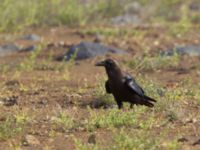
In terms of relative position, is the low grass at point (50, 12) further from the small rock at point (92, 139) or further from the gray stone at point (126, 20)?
the small rock at point (92, 139)

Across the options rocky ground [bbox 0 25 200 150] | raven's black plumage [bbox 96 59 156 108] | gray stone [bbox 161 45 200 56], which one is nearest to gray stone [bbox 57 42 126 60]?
rocky ground [bbox 0 25 200 150]

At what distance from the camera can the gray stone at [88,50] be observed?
533 inches

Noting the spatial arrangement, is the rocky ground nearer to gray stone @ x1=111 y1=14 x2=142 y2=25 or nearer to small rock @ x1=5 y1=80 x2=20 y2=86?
small rock @ x1=5 y1=80 x2=20 y2=86

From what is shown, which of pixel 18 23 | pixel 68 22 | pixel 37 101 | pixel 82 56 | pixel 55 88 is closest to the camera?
pixel 37 101

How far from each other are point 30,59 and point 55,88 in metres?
2.57

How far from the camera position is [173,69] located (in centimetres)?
1246

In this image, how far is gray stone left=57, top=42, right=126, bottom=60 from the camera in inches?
533

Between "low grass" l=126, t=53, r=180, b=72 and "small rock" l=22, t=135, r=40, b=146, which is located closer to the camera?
"small rock" l=22, t=135, r=40, b=146

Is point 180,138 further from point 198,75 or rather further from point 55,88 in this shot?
point 198,75

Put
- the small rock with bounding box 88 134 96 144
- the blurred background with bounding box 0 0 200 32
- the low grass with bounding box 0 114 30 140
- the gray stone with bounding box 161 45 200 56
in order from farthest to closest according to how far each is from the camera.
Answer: the blurred background with bounding box 0 0 200 32 → the gray stone with bounding box 161 45 200 56 → the low grass with bounding box 0 114 30 140 → the small rock with bounding box 88 134 96 144

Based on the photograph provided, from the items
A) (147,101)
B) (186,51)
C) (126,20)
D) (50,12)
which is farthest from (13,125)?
(126,20)

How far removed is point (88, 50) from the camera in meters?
13.7

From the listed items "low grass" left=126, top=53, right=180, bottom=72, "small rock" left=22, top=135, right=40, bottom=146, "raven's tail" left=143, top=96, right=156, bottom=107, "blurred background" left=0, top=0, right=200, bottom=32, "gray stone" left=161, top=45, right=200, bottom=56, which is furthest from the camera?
"blurred background" left=0, top=0, right=200, bottom=32

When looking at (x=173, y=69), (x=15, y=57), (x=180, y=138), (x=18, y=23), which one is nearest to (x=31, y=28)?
(x=18, y=23)
